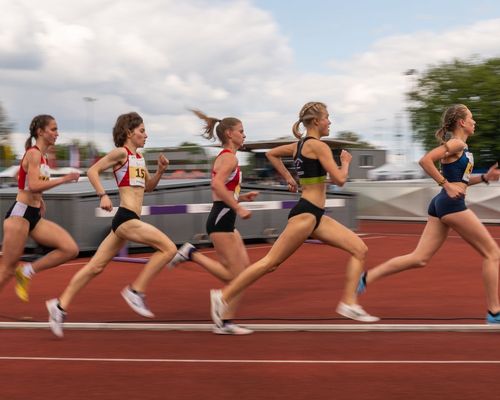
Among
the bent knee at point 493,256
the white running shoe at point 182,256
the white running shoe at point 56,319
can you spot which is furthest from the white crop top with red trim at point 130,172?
the bent knee at point 493,256

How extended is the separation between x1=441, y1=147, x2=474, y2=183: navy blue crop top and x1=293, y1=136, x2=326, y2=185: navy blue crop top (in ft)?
3.88

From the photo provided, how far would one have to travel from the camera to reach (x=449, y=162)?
7.91m

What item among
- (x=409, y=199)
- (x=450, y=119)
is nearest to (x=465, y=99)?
(x=409, y=199)

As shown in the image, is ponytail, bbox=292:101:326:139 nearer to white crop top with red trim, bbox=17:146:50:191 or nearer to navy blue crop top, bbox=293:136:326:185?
navy blue crop top, bbox=293:136:326:185

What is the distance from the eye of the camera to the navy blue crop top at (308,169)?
7461 millimetres

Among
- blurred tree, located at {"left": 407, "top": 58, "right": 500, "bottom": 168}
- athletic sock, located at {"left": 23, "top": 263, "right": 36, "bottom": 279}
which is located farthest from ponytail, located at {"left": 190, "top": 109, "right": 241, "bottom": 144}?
blurred tree, located at {"left": 407, "top": 58, "right": 500, "bottom": 168}

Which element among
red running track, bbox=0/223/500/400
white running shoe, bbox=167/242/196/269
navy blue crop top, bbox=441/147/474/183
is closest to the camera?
red running track, bbox=0/223/500/400

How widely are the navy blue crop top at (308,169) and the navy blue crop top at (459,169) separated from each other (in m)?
1.18

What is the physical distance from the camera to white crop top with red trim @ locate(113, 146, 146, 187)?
791 cm

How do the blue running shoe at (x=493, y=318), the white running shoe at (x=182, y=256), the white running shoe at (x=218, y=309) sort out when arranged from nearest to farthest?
the white running shoe at (x=218, y=309)
the blue running shoe at (x=493, y=318)
the white running shoe at (x=182, y=256)

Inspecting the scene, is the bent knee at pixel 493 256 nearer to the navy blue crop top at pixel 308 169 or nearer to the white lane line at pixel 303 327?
the white lane line at pixel 303 327

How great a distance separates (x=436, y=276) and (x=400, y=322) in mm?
4440

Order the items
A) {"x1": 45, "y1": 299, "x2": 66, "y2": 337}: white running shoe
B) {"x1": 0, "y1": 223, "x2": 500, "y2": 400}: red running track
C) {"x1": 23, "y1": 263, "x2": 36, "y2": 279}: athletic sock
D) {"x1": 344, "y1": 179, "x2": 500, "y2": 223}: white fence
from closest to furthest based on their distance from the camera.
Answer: {"x1": 0, "y1": 223, "x2": 500, "y2": 400}: red running track → {"x1": 45, "y1": 299, "x2": 66, "y2": 337}: white running shoe → {"x1": 23, "y1": 263, "x2": 36, "y2": 279}: athletic sock → {"x1": 344, "y1": 179, "x2": 500, "y2": 223}: white fence

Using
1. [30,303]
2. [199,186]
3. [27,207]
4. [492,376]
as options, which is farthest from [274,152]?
[199,186]
